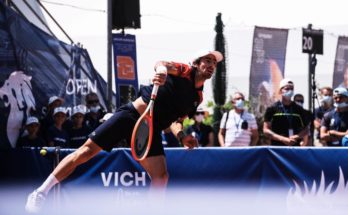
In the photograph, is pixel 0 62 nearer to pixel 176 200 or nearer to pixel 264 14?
pixel 176 200

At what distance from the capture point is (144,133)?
8109mm

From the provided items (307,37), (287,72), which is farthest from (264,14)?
(307,37)

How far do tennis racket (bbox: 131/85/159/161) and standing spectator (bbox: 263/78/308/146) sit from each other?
4.80 metres

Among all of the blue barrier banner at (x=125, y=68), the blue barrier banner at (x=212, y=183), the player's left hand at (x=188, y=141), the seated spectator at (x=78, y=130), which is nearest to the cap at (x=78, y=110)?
the seated spectator at (x=78, y=130)

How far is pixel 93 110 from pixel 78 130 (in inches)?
43.2

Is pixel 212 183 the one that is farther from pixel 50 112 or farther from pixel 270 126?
pixel 50 112

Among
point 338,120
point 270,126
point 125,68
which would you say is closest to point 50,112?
point 125,68

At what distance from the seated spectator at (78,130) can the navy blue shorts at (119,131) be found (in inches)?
175

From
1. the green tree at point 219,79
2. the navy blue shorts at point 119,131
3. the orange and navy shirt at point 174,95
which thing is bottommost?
the green tree at point 219,79

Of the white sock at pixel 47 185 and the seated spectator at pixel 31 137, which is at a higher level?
the white sock at pixel 47 185

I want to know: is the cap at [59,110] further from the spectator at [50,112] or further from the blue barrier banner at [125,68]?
the blue barrier banner at [125,68]

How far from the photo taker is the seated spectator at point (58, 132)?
12672 millimetres

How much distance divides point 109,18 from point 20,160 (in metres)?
3.87

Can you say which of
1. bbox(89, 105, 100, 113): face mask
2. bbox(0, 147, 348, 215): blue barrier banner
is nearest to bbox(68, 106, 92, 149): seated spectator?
bbox(89, 105, 100, 113): face mask
